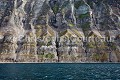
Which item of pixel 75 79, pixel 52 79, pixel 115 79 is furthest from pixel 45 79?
pixel 115 79

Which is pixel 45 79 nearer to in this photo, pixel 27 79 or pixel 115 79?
pixel 27 79

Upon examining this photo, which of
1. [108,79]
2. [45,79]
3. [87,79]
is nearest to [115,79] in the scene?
[108,79]

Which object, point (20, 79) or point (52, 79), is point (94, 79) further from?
point (20, 79)

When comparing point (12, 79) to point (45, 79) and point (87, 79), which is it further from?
point (87, 79)

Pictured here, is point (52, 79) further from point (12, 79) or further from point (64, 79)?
point (12, 79)

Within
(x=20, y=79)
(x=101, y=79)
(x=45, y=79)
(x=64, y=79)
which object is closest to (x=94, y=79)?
(x=101, y=79)
